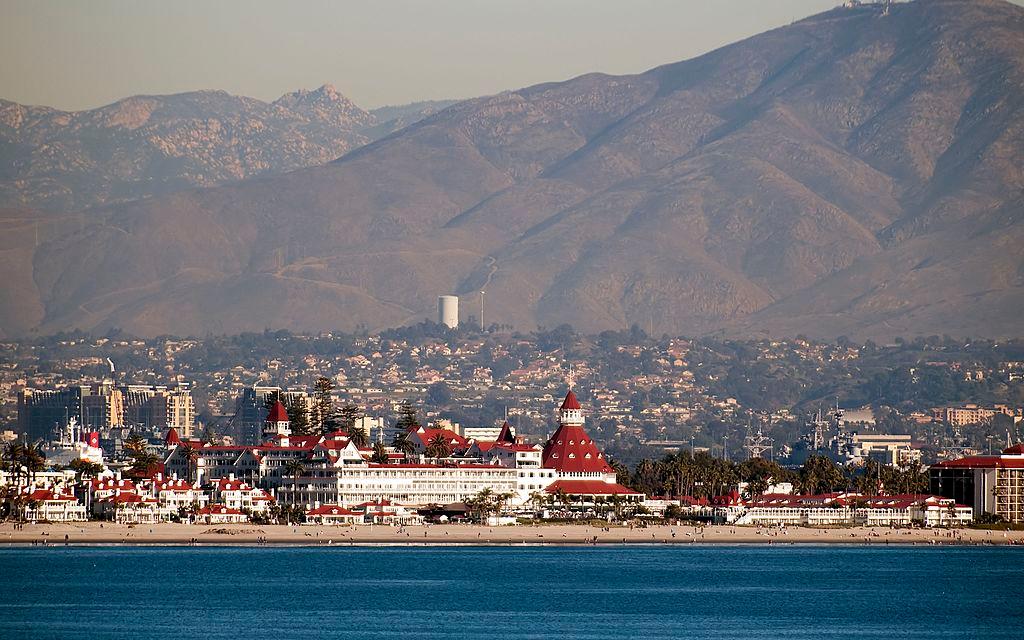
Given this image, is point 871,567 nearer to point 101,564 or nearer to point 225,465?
point 101,564

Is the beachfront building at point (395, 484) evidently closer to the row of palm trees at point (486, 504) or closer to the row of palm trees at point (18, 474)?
the row of palm trees at point (486, 504)

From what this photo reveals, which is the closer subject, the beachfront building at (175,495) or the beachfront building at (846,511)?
the beachfront building at (175,495)

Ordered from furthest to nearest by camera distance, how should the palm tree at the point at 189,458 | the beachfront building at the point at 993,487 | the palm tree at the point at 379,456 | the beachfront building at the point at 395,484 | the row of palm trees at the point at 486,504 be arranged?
1. the palm tree at the point at 189,458
2. the beachfront building at the point at 993,487
3. the palm tree at the point at 379,456
4. the beachfront building at the point at 395,484
5. the row of palm trees at the point at 486,504

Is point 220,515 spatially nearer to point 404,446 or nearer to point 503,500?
point 503,500

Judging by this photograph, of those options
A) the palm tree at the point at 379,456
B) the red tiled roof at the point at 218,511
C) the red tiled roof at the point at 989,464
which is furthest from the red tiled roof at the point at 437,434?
the red tiled roof at the point at 989,464

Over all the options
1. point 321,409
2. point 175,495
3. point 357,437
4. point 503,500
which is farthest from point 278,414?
point 503,500

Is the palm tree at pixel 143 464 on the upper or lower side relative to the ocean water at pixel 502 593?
upper
